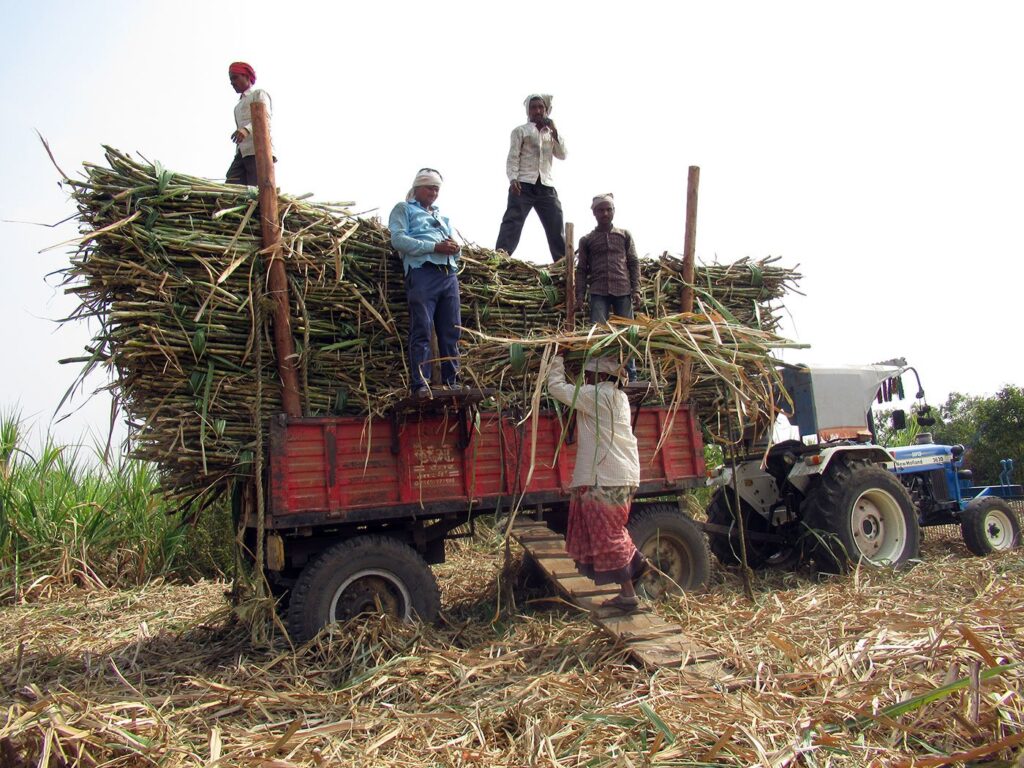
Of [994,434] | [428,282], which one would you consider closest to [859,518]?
[428,282]

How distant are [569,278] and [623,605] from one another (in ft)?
8.86

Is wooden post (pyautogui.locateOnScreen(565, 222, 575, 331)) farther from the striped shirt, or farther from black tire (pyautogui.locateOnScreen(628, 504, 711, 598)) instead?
black tire (pyautogui.locateOnScreen(628, 504, 711, 598))

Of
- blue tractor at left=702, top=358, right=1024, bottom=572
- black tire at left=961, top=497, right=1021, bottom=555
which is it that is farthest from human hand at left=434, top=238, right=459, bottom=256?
black tire at left=961, top=497, right=1021, bottom=555

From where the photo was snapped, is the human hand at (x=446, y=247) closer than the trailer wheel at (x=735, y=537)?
Yes

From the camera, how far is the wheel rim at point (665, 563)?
5.96m

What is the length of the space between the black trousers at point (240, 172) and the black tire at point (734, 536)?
5004 millimetres

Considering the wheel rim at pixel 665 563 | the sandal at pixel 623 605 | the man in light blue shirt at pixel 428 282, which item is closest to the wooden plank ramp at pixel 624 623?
the sandal at pixel 623 605

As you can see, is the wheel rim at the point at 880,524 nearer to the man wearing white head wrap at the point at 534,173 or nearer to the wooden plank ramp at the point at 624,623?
the wooden plank ramp at the point at 624,623

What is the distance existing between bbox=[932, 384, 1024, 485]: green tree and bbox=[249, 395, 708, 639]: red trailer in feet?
43.5

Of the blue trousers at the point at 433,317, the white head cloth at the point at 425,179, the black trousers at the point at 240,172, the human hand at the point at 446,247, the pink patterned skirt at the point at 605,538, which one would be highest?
the black trousers at the point at 240,172

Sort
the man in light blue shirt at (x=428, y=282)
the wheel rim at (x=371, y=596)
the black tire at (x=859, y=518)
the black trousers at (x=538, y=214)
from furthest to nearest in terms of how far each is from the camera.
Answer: the black trousers at (x=538, y=214) < the black tire at (x=859, y=518) < the man in light blue shirt at (x=428, y=282) < the wheel rim at (x=371, y=596)

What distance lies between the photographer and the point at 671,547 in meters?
6.14

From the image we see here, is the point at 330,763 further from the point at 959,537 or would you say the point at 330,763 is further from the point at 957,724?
A: the point at 959,537

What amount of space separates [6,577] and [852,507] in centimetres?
778
